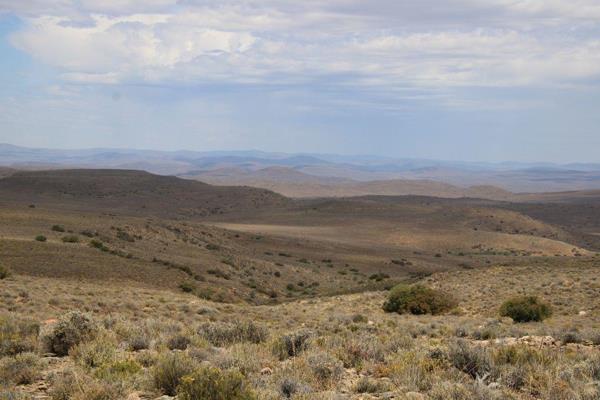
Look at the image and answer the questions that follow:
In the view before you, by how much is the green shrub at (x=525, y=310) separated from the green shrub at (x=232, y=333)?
970cm

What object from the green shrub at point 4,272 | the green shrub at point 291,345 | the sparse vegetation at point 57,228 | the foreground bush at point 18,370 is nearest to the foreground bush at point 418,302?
the green shrub at point 291,345

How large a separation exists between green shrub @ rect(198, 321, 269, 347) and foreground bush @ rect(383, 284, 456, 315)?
1009cm

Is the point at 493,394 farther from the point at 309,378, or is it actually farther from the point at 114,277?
the point at 114,277

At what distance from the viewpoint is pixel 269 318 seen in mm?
19141

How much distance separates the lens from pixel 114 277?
2738cm

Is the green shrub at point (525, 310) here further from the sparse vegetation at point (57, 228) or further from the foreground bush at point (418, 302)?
the sparse vegetation at point (57, 228)

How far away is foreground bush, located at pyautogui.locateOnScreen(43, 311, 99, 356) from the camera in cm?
1092

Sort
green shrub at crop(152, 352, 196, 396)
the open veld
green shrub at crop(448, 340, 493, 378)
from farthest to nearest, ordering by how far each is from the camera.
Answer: green shrub at crop(448, 340, 493, 378)
the open veld
green shrub at crop(152, 352, 196, 396)

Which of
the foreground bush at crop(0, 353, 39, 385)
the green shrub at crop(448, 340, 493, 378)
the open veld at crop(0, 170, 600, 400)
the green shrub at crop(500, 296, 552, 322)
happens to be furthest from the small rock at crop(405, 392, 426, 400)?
the green shrub at crop(500, 296, 552, 322)

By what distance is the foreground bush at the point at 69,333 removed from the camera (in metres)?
10.9

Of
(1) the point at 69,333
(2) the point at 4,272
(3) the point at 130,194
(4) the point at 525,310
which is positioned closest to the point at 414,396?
(1) the point at 69,333

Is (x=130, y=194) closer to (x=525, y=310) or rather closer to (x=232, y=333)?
(x=525, y=310)

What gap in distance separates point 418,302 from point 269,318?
591 cm

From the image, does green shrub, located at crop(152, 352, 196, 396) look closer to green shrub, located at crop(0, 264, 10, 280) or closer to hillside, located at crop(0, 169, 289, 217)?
green shrub, located at crop(0, 264, 10, 280)
